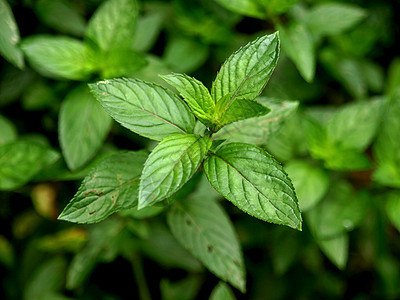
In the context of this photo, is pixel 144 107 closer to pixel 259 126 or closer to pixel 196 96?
pixel 196 96

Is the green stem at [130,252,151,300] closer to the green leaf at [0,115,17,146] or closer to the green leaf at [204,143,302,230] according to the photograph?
the green leaf at [0,115,17,146]

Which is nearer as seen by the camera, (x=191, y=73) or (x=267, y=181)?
(x=267, y=181)

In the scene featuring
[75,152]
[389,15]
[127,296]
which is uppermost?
[389,15]

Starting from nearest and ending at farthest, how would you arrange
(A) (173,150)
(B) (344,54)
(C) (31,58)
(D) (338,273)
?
(A) (173,150), (C) (31,58), (B) (344,54), (D) (338,273)

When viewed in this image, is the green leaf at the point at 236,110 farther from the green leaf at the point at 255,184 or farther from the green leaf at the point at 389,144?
the green leaf at the point at 389,144

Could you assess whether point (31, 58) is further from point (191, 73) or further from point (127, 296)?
point (127, 296)

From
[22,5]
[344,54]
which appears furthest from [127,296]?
[344,54]

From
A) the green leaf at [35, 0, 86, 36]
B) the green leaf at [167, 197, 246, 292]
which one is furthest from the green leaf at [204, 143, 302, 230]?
the green leaf at [35, 0, 86, 36]
